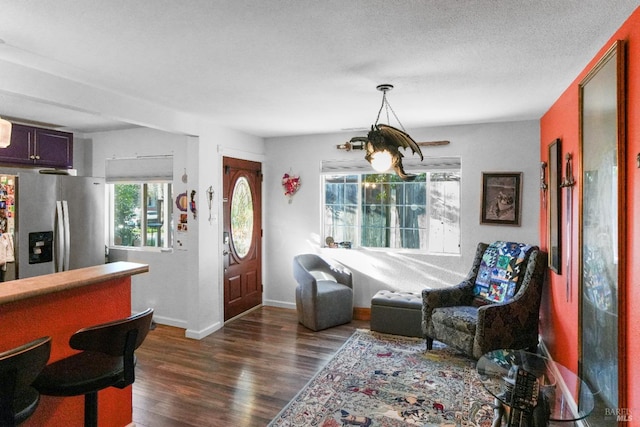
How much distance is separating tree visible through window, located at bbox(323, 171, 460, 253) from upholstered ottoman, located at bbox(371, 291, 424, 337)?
83 centimetres

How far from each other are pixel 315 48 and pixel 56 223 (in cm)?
349

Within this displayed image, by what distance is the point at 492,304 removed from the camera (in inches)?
139

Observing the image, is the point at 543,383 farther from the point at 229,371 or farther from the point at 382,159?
the point at 229,371

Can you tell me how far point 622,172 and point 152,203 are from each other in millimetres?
4743

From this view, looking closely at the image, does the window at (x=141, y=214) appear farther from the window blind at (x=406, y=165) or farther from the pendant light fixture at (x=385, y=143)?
the pendant light fixture at (x=385, y=143)

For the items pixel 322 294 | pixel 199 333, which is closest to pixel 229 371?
pixel 199 333

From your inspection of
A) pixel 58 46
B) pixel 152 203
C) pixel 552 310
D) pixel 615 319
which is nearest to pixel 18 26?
pixel 58 46

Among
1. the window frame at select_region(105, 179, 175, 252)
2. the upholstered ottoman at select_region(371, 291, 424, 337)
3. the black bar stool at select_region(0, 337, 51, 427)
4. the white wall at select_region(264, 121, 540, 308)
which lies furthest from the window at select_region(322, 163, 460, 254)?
the black bar stool at select_region(0, 337, 51, 427)

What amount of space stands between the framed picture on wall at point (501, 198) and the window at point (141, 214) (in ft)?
12.5

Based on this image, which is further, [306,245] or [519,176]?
[306,245]

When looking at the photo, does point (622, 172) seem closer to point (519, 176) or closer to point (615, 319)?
point (615, 319)

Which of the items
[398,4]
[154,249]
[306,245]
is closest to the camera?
[398,4]

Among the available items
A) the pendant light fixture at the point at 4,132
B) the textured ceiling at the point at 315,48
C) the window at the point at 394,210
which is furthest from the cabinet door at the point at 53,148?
the window at the point at 394,210

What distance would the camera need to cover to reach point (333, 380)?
3207mm
